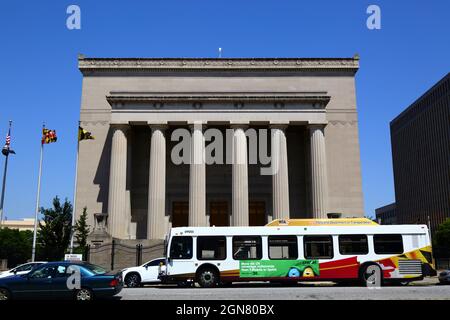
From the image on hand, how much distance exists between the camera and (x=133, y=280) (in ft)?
75.4

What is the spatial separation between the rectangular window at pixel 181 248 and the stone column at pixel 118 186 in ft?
67.0

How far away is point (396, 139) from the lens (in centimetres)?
14762

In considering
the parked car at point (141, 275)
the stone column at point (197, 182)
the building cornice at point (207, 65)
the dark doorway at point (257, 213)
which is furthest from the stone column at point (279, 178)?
the parked car at point (141, 275)

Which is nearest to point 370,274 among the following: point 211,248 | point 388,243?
point 388,243

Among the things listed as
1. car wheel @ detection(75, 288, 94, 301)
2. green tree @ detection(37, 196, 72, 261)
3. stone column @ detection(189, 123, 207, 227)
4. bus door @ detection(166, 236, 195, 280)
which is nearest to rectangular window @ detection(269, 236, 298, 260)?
bus door @ detection(166, 236, 195, 280)

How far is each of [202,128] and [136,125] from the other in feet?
23.6

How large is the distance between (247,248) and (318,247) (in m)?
3.41

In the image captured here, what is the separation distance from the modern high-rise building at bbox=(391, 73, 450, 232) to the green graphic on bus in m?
102

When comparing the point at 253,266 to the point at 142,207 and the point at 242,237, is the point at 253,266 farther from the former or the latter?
the point at 142,207

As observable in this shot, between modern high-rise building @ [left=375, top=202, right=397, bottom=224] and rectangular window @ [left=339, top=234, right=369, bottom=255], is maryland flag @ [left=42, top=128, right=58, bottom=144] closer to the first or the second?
rectangular window @ [left=339, top=234, right=369, bottom=255]

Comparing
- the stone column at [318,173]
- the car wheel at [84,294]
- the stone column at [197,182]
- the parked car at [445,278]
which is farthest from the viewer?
the stone column at [318,173]

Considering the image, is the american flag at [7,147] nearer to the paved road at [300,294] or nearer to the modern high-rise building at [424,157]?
the paved road at [300,294]

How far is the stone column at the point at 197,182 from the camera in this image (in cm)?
4066
